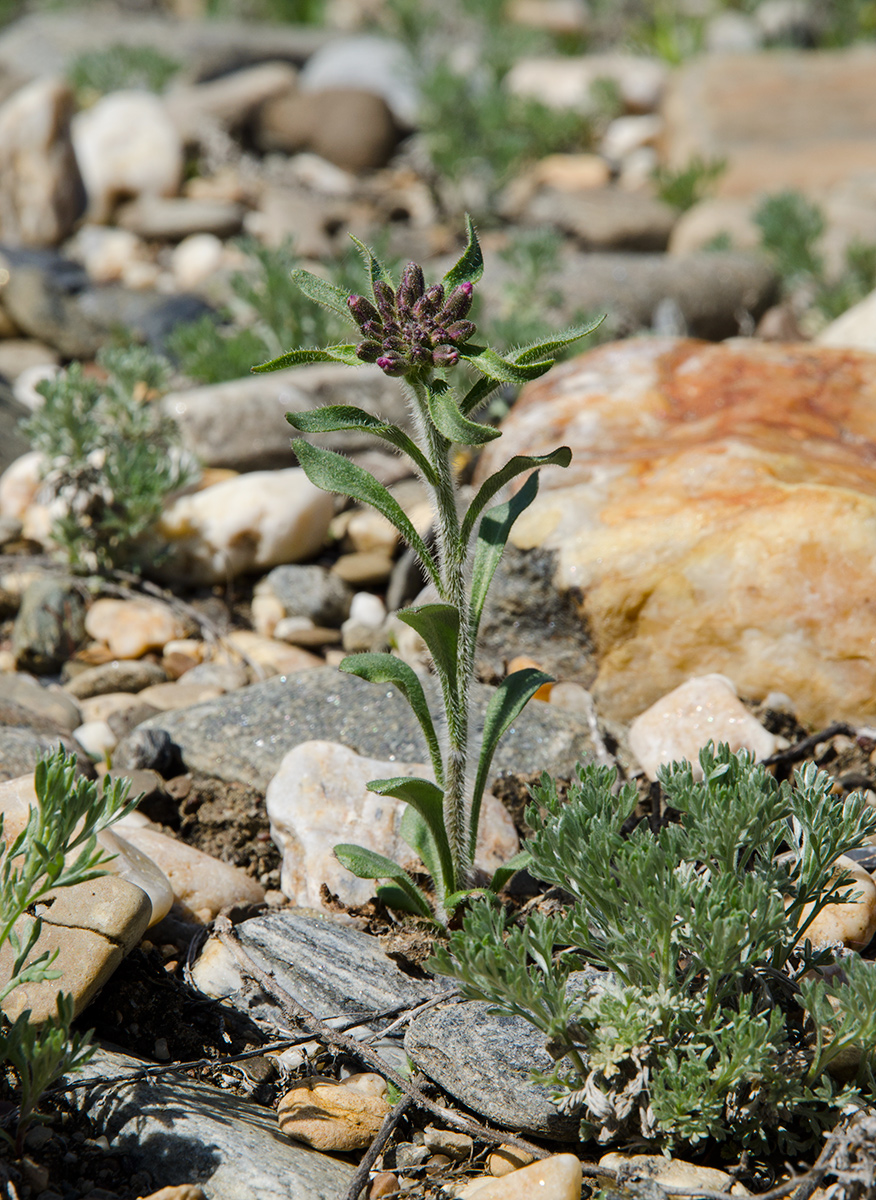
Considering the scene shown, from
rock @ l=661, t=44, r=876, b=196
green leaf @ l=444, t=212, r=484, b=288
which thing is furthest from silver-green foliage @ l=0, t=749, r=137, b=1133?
rock @ l=661, t=44, r=876, b=196

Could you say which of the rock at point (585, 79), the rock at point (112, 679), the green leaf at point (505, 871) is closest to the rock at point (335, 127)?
the rock at point (585, 79)

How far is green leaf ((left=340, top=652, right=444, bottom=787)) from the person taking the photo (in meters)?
2.46

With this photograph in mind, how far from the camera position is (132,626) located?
4496 mm

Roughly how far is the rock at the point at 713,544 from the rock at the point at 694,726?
0.22 meters

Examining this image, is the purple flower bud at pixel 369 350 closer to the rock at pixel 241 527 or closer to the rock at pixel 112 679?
the rock at pixel 112 679

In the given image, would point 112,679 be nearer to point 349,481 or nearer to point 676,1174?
point 349,481

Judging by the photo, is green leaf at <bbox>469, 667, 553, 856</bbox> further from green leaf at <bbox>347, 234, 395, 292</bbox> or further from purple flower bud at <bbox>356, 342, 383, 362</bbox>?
green leaf at <bbox>347, 234, 395, 292</bbox>

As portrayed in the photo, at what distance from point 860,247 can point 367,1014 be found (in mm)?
7017

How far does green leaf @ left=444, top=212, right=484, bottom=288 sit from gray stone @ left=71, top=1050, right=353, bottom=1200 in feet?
6.22

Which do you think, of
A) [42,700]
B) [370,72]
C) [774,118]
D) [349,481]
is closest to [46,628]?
[42,700]

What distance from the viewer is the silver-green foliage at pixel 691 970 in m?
2.04

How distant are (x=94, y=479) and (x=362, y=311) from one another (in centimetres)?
290

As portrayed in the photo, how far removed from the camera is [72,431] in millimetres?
4746

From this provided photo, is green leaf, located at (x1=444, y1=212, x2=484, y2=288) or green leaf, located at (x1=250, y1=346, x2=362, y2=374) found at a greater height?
green leaf, located at (x1=444, y1=212, x2=484, y2=288)
